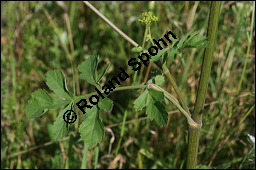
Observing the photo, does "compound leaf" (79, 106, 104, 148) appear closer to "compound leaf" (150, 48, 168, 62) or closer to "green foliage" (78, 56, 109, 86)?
"green foliage" (78, 56, 109, 86)

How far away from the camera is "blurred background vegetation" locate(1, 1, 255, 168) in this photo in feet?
6.78

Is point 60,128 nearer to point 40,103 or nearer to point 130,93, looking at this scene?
point 40,103

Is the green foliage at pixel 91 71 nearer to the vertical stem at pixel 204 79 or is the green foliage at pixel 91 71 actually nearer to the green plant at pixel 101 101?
the green plant at pixel 101 101

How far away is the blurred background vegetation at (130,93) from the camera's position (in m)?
2.07

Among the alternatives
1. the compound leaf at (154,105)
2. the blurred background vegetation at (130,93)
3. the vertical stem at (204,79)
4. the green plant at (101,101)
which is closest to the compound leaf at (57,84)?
the green plant at (101,101)

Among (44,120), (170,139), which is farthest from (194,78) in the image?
(44,120)

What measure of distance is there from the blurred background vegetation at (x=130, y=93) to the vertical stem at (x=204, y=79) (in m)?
0.28

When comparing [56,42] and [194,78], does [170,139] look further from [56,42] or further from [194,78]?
[56,42]

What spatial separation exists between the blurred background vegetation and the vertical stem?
11.0 inches

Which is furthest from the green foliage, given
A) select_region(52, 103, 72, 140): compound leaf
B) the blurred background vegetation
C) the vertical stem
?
the blurred background vegetation

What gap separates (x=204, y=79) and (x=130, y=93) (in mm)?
958

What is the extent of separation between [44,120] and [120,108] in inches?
18.9

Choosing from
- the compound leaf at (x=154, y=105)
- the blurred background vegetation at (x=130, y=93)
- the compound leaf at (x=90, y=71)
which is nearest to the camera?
the compound leaf at (x=154, y=105)

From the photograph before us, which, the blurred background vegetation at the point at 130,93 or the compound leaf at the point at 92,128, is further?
the blurred background vegetation at the point at 130,93
